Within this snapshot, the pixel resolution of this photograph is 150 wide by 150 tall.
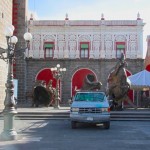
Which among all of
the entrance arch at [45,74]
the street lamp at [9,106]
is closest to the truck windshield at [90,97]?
the street lamp at [9,106]

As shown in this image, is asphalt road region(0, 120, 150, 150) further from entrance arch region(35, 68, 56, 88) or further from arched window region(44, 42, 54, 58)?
arched window region(44, 42, 54, 58)

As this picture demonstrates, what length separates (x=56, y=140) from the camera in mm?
12492

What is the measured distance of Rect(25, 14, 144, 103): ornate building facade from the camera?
39906 mm

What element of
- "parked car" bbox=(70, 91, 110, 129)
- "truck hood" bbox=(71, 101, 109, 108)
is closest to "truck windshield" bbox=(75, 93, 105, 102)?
"truck hood" bbox=(71, 101, 109, 108)

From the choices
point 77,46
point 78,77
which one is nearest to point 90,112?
point 78,77

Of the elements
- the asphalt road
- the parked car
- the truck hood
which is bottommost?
the asphalt road

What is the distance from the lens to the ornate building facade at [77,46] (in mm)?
39906

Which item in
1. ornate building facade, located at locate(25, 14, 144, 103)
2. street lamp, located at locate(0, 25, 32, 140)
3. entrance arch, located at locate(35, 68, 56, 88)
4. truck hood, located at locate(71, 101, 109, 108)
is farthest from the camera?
entrance arch, located at locate(35, 68, 56, 88)

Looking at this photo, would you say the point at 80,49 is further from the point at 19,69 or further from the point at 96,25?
the point at 19,69

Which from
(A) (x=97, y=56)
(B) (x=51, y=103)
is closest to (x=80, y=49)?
(A) (x=97, y=56)

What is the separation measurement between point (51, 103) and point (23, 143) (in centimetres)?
2054

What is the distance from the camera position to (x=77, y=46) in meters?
41.0

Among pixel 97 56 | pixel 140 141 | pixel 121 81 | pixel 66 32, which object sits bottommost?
pixel 140 141

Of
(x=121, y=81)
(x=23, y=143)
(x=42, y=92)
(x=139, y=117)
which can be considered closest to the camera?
(x=23, y=143)
